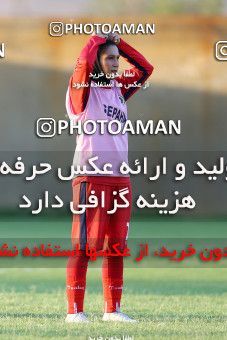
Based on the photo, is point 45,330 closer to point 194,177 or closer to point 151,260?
point 151,260

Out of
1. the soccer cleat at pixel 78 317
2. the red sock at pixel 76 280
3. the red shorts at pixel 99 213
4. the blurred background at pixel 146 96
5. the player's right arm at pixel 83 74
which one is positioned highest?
the blurred background at pixel 146 96

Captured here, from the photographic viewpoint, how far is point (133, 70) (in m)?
6.37

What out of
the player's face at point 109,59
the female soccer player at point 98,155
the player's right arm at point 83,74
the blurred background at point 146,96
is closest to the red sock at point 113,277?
the female soccer player at point 98,155

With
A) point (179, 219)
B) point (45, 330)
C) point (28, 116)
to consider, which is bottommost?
point (45, 330)

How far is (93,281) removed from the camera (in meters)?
9.43

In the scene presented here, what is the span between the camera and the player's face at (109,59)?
19.1ft

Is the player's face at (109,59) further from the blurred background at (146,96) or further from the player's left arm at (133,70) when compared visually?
the blurred background at (146,96)

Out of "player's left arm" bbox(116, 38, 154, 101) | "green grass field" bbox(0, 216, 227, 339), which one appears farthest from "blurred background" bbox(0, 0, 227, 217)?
"player's left arm" bbox(116, 38, 154, 101)

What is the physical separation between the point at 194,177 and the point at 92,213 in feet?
40.1

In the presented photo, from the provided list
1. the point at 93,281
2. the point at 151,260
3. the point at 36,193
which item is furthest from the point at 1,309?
the point at 36,193

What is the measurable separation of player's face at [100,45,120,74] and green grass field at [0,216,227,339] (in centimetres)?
127

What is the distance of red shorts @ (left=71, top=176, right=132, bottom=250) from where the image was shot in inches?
228

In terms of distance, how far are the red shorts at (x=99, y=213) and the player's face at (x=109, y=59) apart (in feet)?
1.78

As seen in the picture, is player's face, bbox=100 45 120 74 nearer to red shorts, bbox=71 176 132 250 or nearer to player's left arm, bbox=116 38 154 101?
player's left arm, bbox=116 38 154 101
